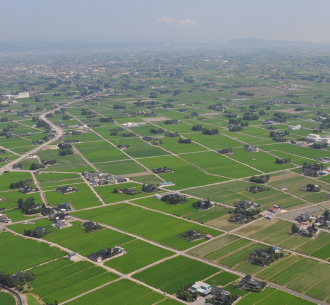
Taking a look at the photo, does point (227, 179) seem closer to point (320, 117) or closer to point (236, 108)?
point (320, 117)

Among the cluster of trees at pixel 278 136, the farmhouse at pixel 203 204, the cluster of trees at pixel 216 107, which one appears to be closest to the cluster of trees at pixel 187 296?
the farmhouse at pixel 203 204

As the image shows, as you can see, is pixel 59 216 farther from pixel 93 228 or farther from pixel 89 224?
pixel 93 228

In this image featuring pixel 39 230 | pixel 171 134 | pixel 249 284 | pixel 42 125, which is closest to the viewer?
pixel 249 284

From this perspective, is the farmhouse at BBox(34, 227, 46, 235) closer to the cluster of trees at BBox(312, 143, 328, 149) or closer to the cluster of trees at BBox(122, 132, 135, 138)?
the cluster of trees at BBox(122, 132, 135, 138)

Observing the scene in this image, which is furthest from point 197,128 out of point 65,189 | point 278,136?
point 65,189

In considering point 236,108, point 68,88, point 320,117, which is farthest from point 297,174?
point 68,88

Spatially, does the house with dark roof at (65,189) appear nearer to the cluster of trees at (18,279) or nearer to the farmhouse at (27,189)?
the farmhouse at (27,189)

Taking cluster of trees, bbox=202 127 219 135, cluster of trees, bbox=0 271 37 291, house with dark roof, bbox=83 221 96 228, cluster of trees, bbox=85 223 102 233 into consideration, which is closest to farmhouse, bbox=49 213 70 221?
house with dark roof, bbox=83 221 96 228
